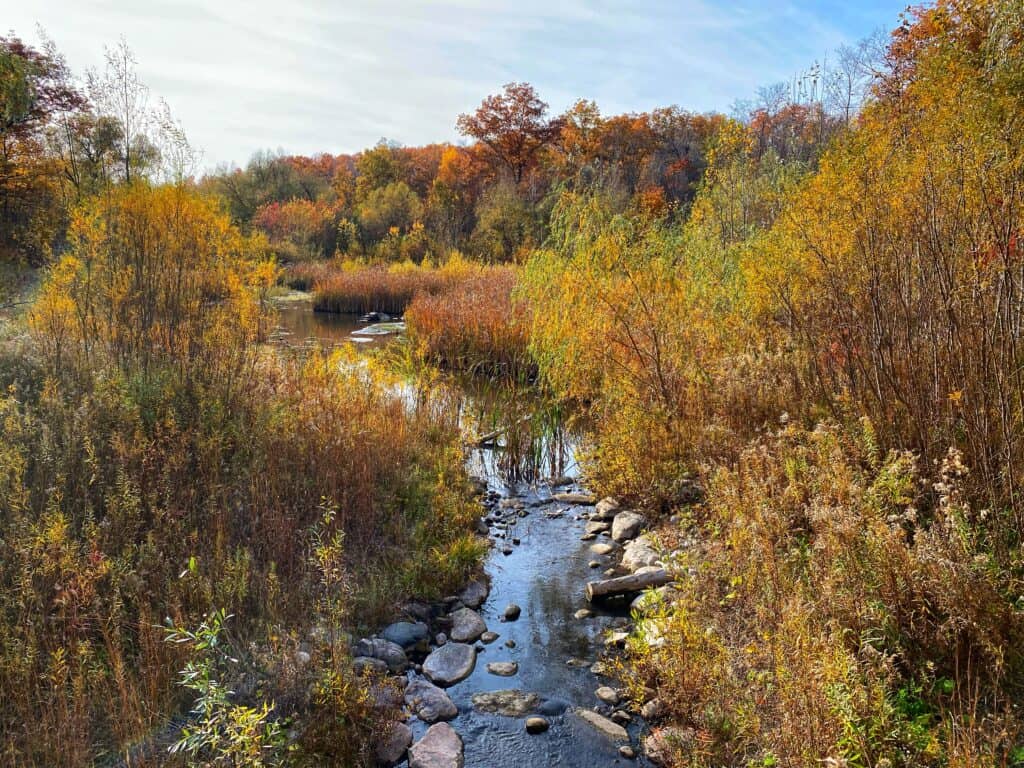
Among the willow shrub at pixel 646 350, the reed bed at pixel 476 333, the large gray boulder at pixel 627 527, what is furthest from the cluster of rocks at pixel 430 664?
the reed bed at pixel 476 333

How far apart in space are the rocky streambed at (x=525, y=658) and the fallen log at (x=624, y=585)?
0.04 meters

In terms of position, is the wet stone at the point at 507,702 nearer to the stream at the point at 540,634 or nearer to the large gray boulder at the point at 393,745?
the stream at the point at 540,634

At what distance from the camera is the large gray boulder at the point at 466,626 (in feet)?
13.0

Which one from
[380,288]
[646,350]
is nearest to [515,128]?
[380,288]

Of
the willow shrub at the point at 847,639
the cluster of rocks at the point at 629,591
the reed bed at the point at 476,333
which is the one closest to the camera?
the willow shrub at the point at 847,639

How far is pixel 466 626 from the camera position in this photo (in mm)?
4047

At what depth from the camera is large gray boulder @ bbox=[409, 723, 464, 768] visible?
290cm

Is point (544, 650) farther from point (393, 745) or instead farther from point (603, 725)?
point (393, 745)

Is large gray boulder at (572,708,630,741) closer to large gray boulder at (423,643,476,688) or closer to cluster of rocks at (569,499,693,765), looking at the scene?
cluster of rocks at (569,499,693,765)

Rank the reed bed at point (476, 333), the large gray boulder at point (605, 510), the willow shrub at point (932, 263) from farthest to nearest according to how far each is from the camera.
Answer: the reed bed at point (476, 333), the large gray boulder at point (605, 510), the willow shrub at point (932, 263)

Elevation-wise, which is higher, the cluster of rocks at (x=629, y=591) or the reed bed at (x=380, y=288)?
the reed bed at (x=380, y=288)

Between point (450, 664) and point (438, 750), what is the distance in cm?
72

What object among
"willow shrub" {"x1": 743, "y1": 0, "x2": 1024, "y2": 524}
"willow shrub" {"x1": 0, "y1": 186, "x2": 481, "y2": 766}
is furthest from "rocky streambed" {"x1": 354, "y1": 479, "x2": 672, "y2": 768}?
"willow shrub" {"x1": 743, "y1": 0, "x2": 1024, "y2": 524}

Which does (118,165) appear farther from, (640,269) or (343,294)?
(343,294)
